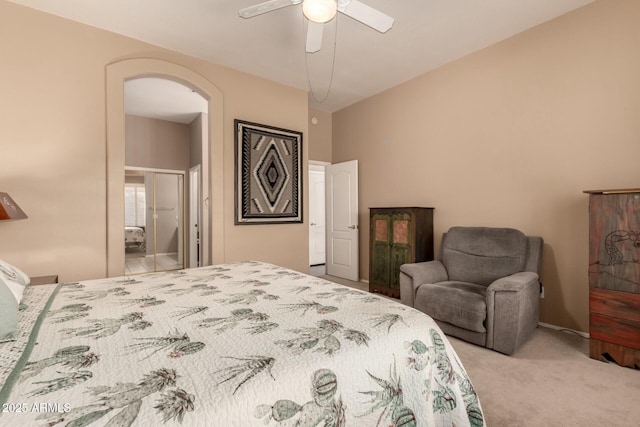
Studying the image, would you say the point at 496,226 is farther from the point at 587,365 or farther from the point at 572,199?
the point at 587,365

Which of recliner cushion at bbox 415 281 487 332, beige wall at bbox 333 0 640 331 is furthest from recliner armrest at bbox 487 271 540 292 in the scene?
beige wall at bbox 333 0 640 331

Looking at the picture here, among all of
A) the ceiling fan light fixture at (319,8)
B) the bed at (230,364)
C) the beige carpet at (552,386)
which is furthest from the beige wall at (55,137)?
the beige carpet at (552,386)

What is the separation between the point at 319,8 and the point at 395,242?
272 centimetres

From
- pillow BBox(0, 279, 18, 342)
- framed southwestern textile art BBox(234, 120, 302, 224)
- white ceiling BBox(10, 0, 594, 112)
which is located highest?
white ceiling BBox(10, 0, 594, 112)

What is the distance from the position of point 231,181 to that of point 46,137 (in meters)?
1.68

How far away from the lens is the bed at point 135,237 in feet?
16.7

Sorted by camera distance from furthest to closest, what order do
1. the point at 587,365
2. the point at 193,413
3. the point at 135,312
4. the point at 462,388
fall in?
1. the point at 587,365
2. the point at 135,312
3. the point at 462,388
4. the point at 193,413

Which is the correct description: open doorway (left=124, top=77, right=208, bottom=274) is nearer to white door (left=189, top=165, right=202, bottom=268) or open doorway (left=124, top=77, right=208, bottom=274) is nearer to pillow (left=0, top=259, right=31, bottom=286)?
white door (left=189, top=165, right=202, bottom=268)

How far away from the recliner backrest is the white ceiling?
1987 millimetres

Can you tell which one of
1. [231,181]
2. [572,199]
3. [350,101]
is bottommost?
[572,199]

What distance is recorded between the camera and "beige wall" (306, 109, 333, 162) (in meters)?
5.03

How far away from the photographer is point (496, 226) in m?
3.19

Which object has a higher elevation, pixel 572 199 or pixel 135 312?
pixel 572 199

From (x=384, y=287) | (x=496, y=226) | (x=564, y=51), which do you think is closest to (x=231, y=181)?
(x=384, y=287)
